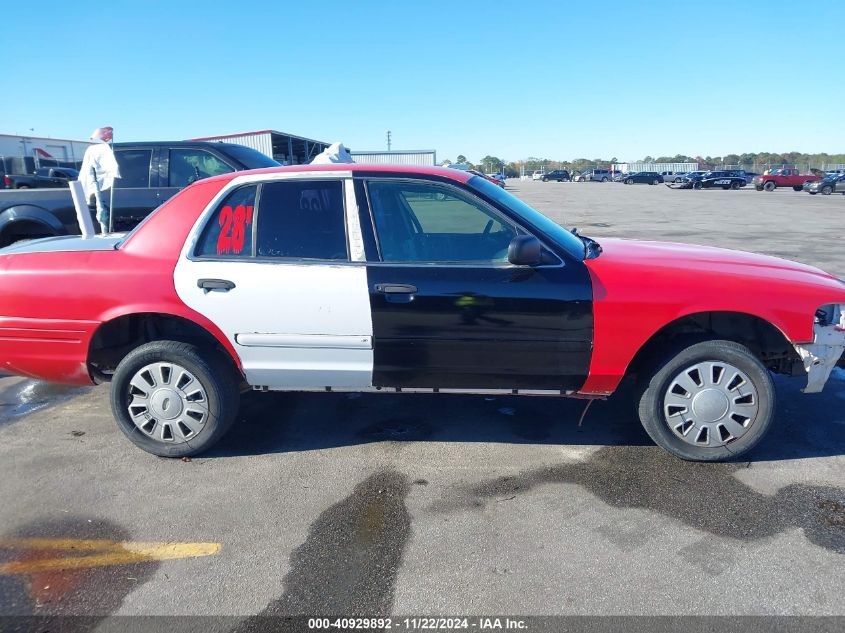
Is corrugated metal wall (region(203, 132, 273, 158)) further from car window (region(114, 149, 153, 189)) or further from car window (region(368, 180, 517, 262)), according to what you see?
car window (region(368, 180, 517, 262))

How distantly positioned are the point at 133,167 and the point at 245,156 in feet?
4.75

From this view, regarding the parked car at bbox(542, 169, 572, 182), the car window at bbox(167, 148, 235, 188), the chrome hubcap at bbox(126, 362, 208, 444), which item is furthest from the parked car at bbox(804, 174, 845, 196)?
the parked car at bbox(542, 169, 572, 182)

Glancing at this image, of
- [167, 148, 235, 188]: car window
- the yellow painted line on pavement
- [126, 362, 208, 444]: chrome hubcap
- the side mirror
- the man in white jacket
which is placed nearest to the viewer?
the yellow painted line on pavement

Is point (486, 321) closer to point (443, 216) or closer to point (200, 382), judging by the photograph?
point (443, 216)

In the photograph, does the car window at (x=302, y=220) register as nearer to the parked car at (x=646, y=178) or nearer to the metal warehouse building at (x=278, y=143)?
the metal warehouse building at (x=278, y=143)

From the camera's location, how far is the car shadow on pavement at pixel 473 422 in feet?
13.2

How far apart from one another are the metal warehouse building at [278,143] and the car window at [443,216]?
2131cm

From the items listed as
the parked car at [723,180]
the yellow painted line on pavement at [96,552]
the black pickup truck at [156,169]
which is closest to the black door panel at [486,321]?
the yellow painted line on pavement at [96,552]

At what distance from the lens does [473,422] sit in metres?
4.34

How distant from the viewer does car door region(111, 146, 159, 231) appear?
26.4 ft

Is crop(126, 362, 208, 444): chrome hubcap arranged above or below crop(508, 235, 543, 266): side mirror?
below

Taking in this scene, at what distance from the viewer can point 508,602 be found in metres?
2.54

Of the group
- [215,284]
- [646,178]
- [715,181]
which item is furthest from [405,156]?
[646,178]

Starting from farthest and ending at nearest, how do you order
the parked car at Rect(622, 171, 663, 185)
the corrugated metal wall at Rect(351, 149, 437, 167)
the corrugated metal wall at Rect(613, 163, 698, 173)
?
the corrugated metal wall at Rect(613, 163, 698, 173) → the parked car at Rect(622, 171, 663, 185) → the corrugated metal wall at Rect(351, 149, 437, 167)
